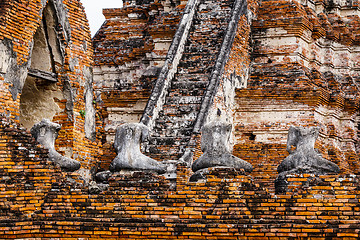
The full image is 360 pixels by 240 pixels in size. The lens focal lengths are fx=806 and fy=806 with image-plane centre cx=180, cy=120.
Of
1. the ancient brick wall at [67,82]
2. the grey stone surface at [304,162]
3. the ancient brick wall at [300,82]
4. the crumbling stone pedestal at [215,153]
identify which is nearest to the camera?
the grey stone surface at [304,162]

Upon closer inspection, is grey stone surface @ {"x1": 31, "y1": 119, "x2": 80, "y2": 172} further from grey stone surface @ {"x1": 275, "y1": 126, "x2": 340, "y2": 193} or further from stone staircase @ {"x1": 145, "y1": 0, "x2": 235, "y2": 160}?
grey stone surface @ {"x1": 275, "y1": 126, "x2": 340, "y2": 193}

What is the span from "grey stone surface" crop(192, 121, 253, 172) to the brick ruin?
183 mm

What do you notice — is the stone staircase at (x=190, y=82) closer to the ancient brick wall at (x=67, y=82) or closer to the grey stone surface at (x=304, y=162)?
the ancient brick wall at (x=67, y=82)

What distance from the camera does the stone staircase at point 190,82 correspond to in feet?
49.0

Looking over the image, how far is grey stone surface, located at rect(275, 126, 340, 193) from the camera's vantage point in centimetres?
1098

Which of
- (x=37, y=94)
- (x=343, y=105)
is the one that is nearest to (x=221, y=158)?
(x=37, y=94)

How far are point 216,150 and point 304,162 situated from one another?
1.23m

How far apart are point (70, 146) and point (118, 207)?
3.80 meters

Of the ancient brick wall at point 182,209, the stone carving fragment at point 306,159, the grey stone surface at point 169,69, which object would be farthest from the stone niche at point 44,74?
the stone carving fragment at point 306,159

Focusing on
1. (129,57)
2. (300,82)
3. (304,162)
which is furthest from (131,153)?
(129,57)

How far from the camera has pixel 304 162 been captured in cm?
1105

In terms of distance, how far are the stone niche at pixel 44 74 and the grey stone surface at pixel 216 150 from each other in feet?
13.3

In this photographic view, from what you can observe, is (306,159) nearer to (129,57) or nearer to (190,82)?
(190,82)

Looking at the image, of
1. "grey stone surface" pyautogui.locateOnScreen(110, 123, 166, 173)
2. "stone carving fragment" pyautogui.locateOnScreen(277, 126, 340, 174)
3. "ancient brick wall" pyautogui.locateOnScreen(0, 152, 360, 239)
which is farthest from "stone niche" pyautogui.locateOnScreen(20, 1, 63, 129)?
"stone carving fragment" pyautogui.locateOnScreen(277, 126, 340, 174)
